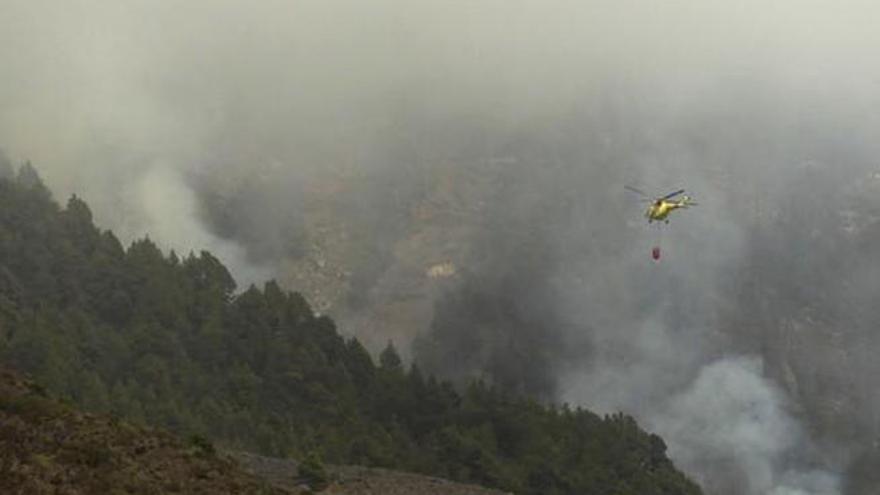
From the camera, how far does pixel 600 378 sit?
152375 millimetres

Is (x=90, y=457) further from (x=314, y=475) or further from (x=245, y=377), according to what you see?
(x=245, y=377)

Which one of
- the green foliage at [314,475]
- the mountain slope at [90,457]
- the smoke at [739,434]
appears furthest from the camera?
the smoke at [739,434]

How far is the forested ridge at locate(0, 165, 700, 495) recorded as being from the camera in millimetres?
73500

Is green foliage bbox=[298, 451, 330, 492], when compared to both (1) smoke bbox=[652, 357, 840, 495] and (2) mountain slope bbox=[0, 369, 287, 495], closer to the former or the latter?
(2) mountain slope bbox=[0, 369, 287, 495]

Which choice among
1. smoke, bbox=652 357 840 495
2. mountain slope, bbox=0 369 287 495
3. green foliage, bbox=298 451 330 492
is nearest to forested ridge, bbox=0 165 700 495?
green foliage, bbox=298 451 330 492

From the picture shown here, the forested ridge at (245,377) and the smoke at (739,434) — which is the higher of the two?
the smoke at (739,434)

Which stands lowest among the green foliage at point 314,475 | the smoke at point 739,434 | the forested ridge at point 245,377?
the green foliage at point 314,475

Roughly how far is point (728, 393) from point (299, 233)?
67.2 metres

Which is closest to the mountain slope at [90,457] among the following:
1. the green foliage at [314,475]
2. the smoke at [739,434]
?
the green foliage at [314,475]

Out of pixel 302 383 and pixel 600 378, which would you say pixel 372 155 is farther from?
pixel 302 383

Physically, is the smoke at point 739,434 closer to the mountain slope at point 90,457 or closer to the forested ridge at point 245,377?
the forested ridge at point 245,377

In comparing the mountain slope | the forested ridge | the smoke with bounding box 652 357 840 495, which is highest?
the smoke with bounding box 652 357 840 495

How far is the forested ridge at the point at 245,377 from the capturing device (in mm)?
73500

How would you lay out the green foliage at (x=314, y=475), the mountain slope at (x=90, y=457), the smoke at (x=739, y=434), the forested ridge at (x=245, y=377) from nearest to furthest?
the mountain slope at (x=90, y=457)
the green foliage at (x=314, y=475)
the forested ridge at (x=245, y=377)
the smoke at (x=739, y=434)
